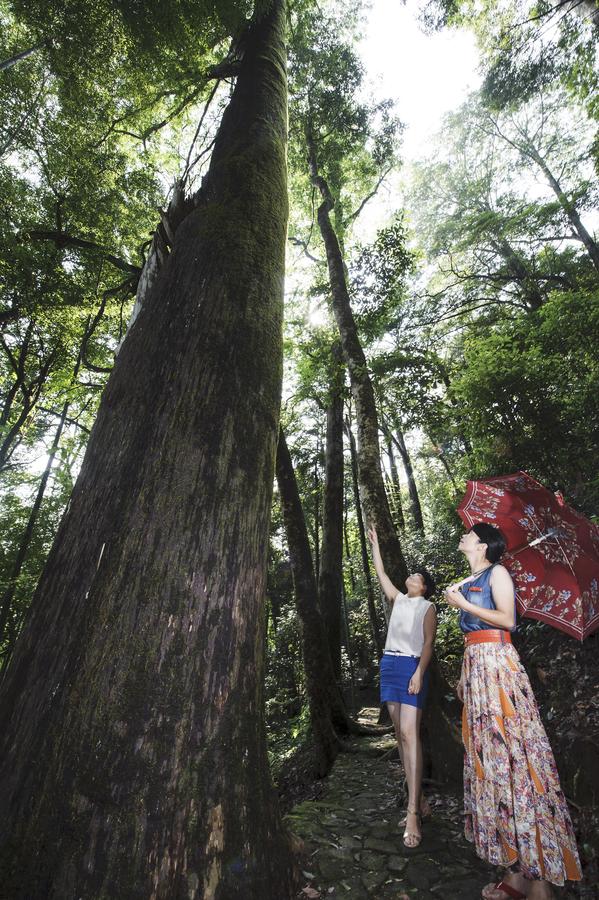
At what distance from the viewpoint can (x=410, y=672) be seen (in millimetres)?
3199

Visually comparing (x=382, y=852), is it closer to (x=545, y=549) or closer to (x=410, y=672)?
(x=410, y=672)

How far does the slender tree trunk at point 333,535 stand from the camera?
772cm

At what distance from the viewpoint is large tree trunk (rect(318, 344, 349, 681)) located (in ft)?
25.3

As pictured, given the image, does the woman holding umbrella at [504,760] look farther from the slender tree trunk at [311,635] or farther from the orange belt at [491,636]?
the slender tree trunk at [311,635]

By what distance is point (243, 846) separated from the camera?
146 cm

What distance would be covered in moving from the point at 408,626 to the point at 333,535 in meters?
5.28

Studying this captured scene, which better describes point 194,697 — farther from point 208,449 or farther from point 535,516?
point 535,516

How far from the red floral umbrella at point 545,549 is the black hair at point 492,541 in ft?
1.30

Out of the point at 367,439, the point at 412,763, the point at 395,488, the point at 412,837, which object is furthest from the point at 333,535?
the point at 395,488

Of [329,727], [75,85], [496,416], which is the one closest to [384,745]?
[329,727]

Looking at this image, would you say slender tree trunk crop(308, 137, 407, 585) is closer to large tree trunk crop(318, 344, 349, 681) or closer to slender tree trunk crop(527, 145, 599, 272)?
large tree trunk crop(318, 344, 349, 681)

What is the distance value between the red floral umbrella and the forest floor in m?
1.40

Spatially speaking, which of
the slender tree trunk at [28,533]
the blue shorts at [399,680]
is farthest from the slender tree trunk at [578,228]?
the slender tree trunk at [28,533]

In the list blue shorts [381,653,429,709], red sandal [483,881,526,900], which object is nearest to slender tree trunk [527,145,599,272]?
blue shorts [381,653,429,709]
